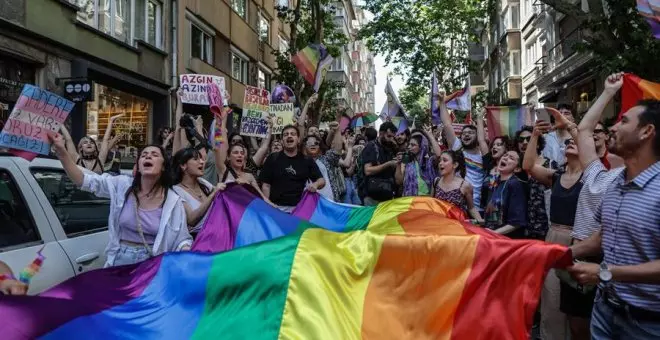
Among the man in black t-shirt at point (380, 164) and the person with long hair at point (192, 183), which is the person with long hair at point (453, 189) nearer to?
the man in black t-shirt at point (380, 164)

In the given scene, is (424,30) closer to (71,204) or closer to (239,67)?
(239,67)

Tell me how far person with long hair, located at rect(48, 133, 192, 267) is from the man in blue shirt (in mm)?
2696

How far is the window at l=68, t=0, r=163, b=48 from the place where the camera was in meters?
15.0

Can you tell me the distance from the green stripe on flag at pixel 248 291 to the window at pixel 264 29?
27.1 meters

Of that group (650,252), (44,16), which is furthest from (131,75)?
(650,252)

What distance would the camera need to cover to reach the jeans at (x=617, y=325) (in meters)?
2.96

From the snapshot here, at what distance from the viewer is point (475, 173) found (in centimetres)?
757

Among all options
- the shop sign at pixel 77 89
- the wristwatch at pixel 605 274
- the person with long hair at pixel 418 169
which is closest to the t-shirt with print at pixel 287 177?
the person with long hair at pixel 418 169

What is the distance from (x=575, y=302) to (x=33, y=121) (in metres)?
4.06

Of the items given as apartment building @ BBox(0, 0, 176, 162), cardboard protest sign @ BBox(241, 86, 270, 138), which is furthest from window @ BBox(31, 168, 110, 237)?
apartment building @ BBox(0, 0, 176, 162)

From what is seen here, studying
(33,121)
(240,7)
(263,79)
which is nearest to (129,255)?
(33,121)

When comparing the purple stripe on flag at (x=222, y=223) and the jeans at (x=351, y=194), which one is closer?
the purple stripe on flag at (x=222, y=223)

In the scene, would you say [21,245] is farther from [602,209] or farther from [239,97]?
[239,97]

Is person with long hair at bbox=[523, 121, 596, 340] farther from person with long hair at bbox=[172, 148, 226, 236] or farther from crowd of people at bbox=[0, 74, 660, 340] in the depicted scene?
person with long hair at bbox=[172, 148, 226, 236]
